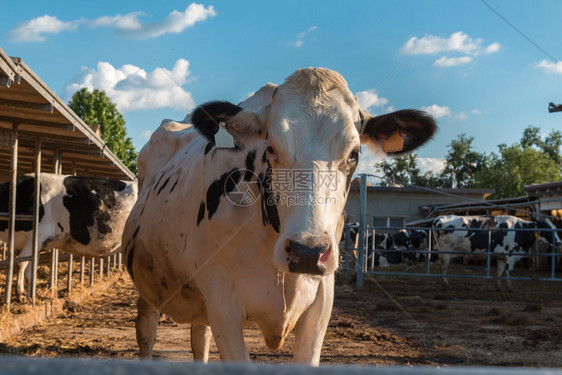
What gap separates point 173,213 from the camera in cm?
394

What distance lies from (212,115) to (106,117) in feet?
137

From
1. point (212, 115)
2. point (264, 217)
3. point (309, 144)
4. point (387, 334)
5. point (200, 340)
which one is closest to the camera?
point (309, 144)

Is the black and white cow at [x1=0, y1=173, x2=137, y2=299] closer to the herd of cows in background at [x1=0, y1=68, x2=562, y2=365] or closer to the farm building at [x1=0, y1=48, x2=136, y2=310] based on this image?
the farm building at [x1=0, y1=48, x2=136, y2=310]

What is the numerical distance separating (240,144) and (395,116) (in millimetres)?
Result: 925

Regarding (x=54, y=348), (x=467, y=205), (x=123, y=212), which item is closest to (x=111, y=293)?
(x=123, y=212)

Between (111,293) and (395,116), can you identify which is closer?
(395,116)

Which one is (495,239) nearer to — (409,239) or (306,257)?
(409,239)

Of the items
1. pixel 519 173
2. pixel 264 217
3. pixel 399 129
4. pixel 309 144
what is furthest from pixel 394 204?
pixel 309 144

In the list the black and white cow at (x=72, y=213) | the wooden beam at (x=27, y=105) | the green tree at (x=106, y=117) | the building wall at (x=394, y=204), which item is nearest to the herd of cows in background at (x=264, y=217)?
the wooden beam at (x=27, y=105)

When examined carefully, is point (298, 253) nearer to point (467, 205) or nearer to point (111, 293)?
point (111, 293)

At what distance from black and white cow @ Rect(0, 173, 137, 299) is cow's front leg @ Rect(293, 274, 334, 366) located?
673cm

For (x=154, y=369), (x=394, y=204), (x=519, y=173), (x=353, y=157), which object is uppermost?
(x=519, y=173)

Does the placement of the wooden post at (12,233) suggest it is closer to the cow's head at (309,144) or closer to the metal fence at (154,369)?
the cow's head at (309,144)

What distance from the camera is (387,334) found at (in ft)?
23.5
